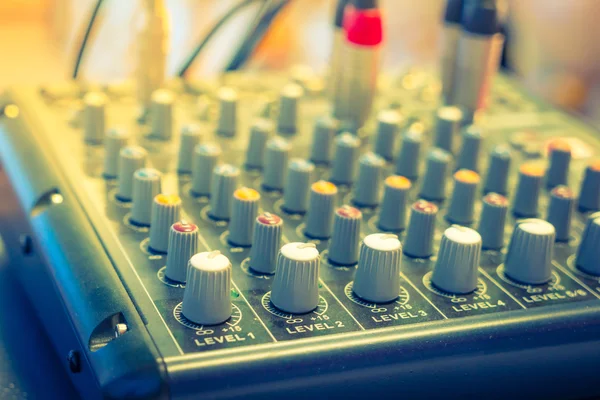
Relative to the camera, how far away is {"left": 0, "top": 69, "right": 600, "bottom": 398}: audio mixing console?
57 centimetres


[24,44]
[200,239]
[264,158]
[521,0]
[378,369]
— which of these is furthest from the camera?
[521,0]

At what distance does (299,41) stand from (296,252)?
1027 millimetres

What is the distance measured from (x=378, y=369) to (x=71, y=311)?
22 centimetres

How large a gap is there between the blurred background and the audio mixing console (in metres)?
0.53

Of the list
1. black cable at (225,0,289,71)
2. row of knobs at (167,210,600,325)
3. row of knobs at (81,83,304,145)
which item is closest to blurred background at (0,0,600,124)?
black cable at (225,0,289,71)

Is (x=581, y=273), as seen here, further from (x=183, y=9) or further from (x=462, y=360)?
(x=183, y=9)

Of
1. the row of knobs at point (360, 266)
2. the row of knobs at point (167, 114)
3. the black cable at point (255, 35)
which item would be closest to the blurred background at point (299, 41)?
the black cable at point (255, 35)

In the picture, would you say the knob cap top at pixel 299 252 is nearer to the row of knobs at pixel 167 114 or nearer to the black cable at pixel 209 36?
the row of knobs at pixel 167 114

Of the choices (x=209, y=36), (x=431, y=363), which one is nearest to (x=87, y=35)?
(x=209, y=36)

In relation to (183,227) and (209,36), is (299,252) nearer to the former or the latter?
(183,227)

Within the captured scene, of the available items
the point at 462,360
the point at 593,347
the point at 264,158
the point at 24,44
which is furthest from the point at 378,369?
the point at 24,44

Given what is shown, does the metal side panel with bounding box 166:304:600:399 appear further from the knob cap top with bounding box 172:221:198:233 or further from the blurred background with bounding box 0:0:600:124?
the blurred background with bounding box 0:0:600:124

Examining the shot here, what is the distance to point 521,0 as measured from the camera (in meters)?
1.64

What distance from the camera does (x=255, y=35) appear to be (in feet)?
3.74
